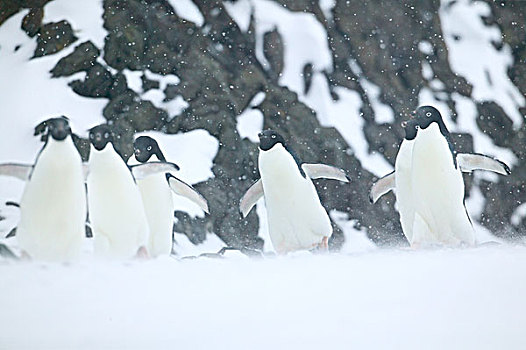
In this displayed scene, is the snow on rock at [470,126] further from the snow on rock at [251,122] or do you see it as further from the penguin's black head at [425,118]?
the penguin's black head at [425,118]

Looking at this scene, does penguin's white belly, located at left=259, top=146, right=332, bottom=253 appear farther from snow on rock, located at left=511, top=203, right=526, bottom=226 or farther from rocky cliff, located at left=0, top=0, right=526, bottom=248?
snow on rock, located at left=511, top=203, right=526, bottom=226

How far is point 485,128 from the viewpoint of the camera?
218 inches

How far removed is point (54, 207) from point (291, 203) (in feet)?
2.81

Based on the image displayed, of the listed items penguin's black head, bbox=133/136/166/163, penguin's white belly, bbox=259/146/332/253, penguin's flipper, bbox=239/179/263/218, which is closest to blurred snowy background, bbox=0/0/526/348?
penguin's black head, bbox=133/136/166/163

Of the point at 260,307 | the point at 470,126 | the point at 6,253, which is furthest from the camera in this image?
the point at 470,126

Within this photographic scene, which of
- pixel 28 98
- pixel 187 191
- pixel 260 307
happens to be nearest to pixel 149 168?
pixel 187 191

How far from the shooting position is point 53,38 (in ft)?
16.1

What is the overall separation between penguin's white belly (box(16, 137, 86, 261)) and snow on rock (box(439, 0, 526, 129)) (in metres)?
4.37

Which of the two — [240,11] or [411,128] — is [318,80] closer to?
[240,11]

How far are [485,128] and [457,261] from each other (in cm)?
422

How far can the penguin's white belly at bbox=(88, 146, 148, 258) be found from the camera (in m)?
2.04

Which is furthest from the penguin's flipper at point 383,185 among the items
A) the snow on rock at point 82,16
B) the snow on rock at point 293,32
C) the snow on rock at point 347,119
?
the snow on rock at point 82,16

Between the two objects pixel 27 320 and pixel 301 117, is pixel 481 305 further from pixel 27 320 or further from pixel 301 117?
pixel 301 117

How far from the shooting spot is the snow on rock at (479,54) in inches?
222
